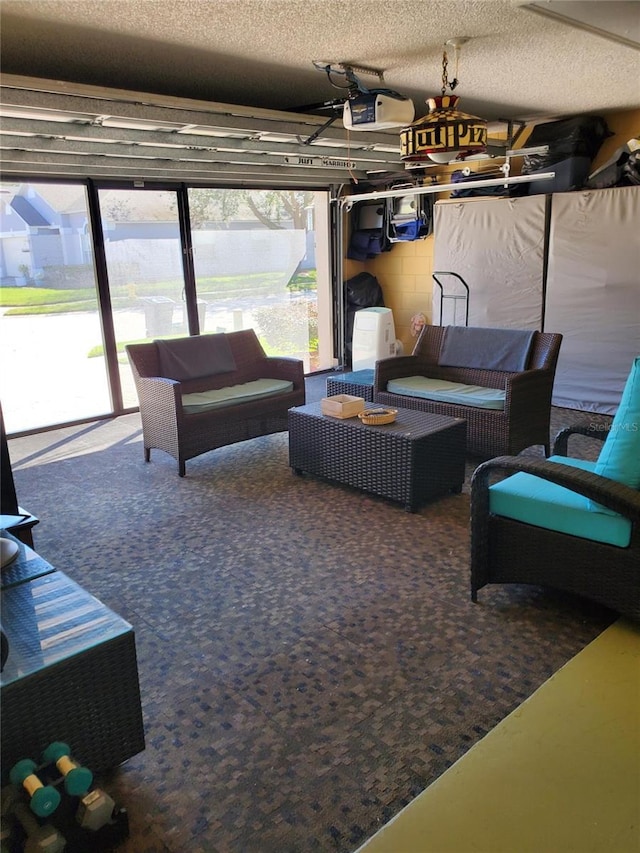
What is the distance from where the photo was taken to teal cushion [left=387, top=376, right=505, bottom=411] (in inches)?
167

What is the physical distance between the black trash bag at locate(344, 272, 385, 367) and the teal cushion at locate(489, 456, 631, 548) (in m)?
5.24

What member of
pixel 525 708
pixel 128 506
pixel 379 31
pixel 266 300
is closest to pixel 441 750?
pixel 525 708

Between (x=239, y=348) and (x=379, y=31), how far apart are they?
8.69 feet

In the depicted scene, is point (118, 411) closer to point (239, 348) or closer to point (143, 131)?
point (239, 348)

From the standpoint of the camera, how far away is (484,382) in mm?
4680

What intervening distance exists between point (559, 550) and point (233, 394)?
2.82 metres

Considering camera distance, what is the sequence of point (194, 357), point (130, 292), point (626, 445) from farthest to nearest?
point (130, 292)
point (194, 357)
point (626, 445)

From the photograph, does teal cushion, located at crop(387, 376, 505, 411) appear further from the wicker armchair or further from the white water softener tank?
the white water softener tank

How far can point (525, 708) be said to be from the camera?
1998mm

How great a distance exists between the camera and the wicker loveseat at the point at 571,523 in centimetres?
226

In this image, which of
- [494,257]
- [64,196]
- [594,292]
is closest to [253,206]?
[64,196]

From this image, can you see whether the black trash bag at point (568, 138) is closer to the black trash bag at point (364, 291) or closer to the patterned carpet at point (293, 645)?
the black trash bag at point (364, 291)

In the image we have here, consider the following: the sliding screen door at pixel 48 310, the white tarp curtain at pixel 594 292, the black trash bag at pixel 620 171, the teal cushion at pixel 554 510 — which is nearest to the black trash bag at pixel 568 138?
the black trash bag at pixel 620 171

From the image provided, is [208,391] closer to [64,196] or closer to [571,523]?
[64,196]
